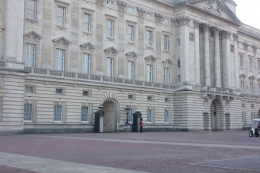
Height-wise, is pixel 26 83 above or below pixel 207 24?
below

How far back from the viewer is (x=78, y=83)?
150 ft

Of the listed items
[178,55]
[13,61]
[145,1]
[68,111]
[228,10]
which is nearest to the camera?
[13,61]

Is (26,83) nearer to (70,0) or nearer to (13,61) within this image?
(13,61)

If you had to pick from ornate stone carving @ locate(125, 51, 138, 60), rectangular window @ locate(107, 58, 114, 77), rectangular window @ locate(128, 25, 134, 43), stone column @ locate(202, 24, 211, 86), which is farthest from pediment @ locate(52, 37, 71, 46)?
stone column @ locate(202, 24, 211, 86)

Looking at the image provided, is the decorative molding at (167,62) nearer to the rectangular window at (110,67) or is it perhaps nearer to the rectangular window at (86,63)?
the rectangular window at (110,67)

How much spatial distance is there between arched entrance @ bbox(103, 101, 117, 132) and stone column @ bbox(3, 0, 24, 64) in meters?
15.8

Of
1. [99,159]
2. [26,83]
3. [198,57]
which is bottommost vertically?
[99,159]

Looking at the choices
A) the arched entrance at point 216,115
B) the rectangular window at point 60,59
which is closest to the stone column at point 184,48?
the arched entrance at point 216,115

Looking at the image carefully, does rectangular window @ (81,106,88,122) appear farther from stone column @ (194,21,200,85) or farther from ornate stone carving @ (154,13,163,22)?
stone column @ (194,21,200,85)

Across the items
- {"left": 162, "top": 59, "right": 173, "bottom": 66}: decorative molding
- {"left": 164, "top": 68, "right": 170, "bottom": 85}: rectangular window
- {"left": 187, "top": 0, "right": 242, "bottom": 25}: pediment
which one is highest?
{"left": 187, "top": 0, "right": 242, "bottom": 25}: pediment

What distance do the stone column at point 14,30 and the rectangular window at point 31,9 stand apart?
75.6 inches

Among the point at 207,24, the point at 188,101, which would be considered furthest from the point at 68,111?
the point at 207,24

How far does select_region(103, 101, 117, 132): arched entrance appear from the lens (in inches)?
1997

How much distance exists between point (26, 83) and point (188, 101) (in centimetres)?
2767
